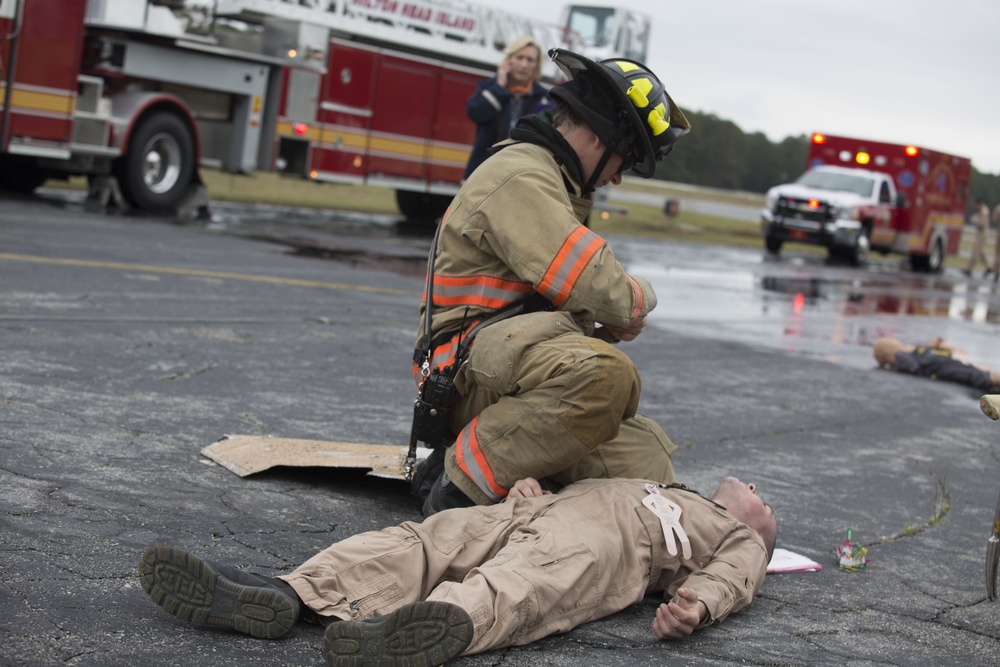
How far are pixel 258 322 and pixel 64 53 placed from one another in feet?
22.3

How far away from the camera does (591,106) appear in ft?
12.9

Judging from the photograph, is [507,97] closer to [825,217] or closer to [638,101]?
[638,101]

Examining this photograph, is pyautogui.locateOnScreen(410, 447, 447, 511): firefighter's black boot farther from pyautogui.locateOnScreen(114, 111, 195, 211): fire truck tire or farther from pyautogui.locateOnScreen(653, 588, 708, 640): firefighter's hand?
pyautogui.locateOnScreen(114, 111, 195, 211): fire truck tire

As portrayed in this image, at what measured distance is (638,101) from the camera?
3.94 metres

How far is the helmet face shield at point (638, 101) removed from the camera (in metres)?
3.89

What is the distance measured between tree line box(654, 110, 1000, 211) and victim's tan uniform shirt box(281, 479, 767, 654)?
214ft

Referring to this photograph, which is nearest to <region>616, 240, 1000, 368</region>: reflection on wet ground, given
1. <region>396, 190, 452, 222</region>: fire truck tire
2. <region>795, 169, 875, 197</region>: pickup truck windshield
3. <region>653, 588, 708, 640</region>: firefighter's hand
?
<region>795, 169, 875, 197</region>: pickup truck windshield

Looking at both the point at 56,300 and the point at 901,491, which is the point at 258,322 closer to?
the point at 56,300

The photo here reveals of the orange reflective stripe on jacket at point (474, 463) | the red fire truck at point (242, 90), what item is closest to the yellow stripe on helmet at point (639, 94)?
the orange reflective stripe on jacket at point (474, 463)

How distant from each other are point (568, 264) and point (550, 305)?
0.24 m

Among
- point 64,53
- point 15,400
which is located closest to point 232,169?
point 64,53

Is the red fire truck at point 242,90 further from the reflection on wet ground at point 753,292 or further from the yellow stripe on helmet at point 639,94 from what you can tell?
the yellow stripe on helmet at point 639,94

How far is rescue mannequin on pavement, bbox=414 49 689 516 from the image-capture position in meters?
3.53

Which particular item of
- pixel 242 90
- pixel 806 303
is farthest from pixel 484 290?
pixel 242 90
